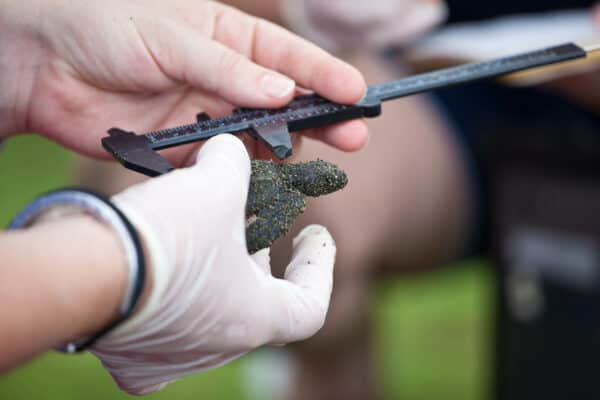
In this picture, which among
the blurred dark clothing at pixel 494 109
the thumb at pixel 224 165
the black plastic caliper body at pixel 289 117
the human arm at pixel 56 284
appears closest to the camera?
Answer: the human arm at pixel 56 284

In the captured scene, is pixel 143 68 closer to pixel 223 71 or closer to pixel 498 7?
pixel 223 71

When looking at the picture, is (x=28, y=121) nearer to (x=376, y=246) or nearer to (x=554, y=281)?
(x=376, y=246)

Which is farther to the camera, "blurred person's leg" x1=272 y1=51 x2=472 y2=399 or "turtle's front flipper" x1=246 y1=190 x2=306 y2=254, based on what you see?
"blurred person's leg" x1=272 y1=51 x2=472 y2=399

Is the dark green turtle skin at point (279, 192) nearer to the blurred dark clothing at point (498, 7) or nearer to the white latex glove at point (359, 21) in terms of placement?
the white latex glove at point (359, 21)

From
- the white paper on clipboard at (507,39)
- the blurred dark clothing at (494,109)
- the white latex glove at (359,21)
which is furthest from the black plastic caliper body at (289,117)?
the blurred dark clothing at (494,109)

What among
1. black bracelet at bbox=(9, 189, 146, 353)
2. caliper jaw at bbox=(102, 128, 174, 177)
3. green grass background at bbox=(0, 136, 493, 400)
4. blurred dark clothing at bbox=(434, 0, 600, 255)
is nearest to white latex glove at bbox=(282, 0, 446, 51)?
blurred dark clothing at bbox=(434, 0, 600, 255)

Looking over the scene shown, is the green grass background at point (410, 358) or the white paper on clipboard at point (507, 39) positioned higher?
the white paper on clipboard at point (507, 39)

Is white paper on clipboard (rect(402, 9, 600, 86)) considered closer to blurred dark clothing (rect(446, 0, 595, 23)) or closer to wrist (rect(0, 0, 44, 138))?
blurred dark clothing (rect(446, 0, 595, 23))
